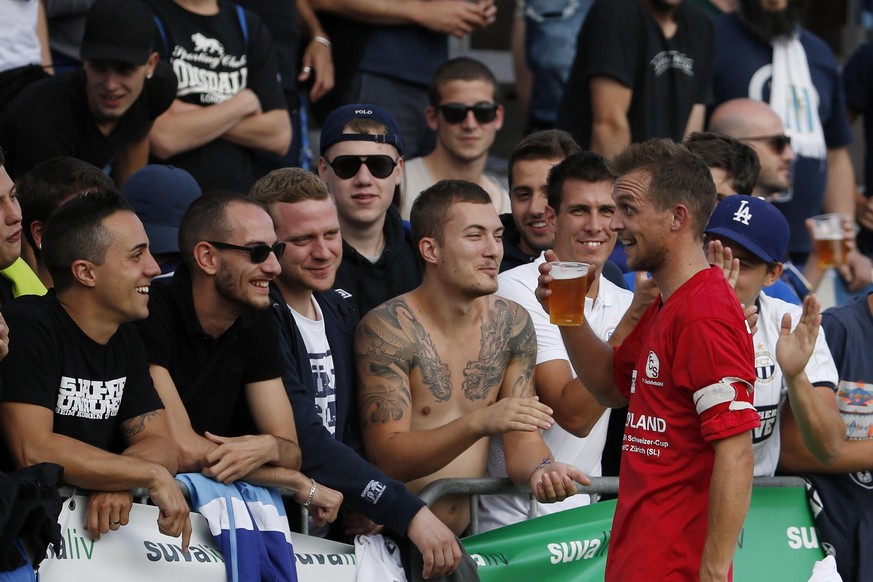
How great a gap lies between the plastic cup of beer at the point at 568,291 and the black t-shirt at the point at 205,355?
45.0 inches

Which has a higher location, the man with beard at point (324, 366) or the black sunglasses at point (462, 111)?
the black sunglasses at point (462, 111)

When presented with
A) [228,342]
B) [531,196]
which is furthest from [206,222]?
[531,196]

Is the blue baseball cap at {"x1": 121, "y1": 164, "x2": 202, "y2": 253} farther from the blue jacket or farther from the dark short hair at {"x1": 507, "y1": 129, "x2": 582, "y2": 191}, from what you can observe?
the dark short hair at {"x1": 507, "y1": 129, "x2": 582, "y2": 191}

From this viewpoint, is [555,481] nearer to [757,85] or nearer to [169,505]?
[169,505]

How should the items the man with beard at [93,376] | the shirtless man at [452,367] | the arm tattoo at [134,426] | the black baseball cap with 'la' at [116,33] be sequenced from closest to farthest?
the man with beard at [93,376]
the arm tattoo at [134,426]
the shirtless man at [452,367]
the black baseball cap with 'la' at [116,33]

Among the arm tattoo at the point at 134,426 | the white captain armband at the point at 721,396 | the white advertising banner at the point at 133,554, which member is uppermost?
the white captain armband at the point at 721,396

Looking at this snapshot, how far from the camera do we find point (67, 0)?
7195 mm


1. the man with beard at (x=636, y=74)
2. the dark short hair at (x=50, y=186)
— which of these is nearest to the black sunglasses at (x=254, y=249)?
the dark short hair at (x=50, y=186)

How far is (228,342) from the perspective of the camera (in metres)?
5.15

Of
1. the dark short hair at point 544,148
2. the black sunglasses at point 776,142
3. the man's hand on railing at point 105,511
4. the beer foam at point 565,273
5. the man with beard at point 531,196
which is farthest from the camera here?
the black sunglasses at point 776,142

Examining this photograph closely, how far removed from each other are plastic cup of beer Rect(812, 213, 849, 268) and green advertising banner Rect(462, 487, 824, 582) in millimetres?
1560

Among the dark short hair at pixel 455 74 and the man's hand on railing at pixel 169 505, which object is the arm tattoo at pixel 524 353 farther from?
the dark short hair at pixel 455 74

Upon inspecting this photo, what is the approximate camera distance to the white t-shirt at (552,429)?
5746 mm

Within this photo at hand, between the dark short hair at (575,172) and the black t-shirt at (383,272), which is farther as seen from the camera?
the dark short hair at (575,172)
